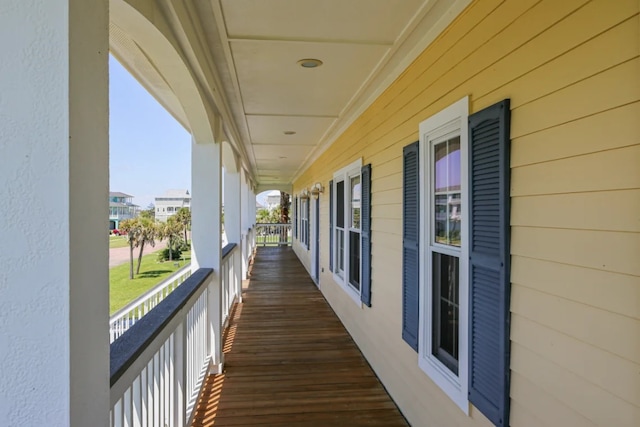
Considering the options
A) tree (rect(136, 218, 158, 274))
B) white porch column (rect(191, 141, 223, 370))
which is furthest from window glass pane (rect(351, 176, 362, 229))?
tree (rect(136, 218, 158, 274))

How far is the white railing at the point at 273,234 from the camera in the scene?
17.2m

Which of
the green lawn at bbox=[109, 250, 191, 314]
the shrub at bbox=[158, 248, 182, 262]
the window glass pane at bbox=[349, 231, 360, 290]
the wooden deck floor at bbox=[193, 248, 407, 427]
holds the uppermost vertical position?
the window glass pane at bbox=[349, 231, 360, 290]

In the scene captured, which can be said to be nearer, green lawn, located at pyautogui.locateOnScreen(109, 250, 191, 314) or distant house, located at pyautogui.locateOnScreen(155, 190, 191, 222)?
green lawn, located at pyautogui.locateOnScreen(109, 250, 191, 314)

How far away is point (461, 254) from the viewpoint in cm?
196

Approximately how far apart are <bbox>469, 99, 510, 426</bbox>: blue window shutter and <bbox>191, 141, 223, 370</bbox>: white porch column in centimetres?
247

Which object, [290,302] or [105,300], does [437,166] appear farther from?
[290,302]

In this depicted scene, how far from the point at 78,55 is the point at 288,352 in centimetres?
374

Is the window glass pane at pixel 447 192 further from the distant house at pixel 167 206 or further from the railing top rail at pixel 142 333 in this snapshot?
the distant house at pixel 167 206

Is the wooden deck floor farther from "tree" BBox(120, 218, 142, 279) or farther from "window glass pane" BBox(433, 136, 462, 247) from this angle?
"tree" BBox(120, 218, 142, 279)

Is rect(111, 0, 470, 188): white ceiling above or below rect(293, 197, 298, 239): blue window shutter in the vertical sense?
above

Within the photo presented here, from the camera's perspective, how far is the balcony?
1.88 meters
